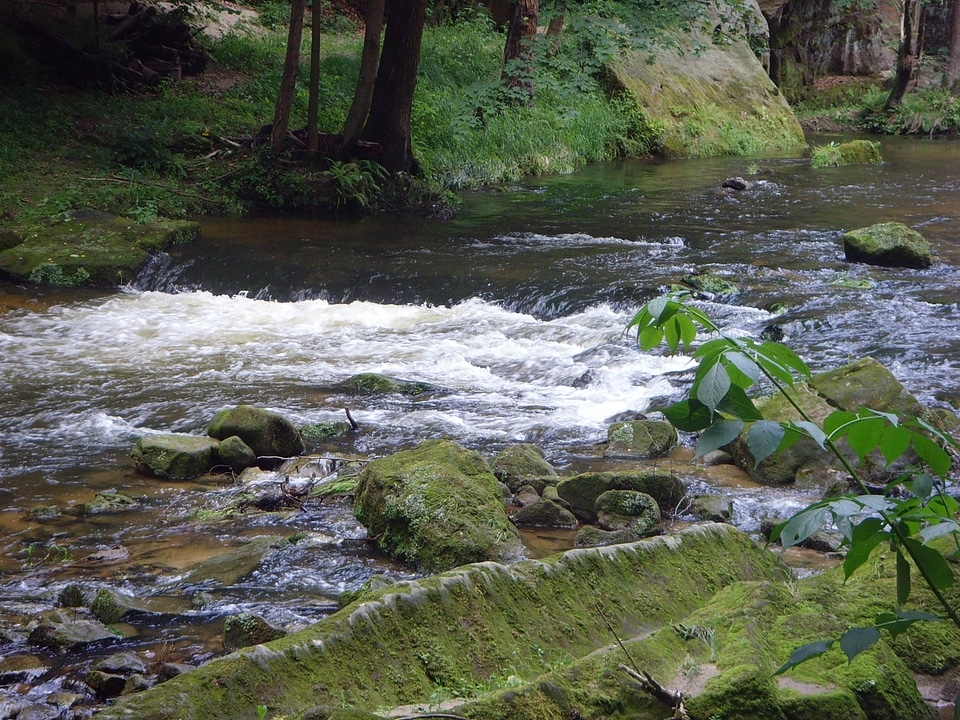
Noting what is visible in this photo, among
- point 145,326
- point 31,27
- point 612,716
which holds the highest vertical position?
point 31,27

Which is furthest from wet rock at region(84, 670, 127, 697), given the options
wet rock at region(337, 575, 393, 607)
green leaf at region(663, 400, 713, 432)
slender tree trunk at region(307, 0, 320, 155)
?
slender tree trunk at region(307, 0, 320, 155)

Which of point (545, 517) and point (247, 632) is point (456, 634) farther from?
point (545, 517)

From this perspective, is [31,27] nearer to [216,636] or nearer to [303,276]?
[303,276]

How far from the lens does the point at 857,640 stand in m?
1.55

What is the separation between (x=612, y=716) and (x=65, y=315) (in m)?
9.44

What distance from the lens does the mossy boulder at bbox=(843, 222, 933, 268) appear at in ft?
36.0

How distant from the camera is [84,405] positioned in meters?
7.45

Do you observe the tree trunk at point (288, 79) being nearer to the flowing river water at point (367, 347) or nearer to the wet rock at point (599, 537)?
the flowing river water at point (367, 347)

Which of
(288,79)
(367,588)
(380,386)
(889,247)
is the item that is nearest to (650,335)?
(367,588)

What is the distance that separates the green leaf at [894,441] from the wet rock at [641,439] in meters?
4.96

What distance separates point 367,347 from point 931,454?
8.04 meters

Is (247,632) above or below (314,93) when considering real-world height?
below

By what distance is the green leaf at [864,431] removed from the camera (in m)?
1.49

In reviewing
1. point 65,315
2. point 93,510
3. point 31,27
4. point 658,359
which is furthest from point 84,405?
point 31,27
